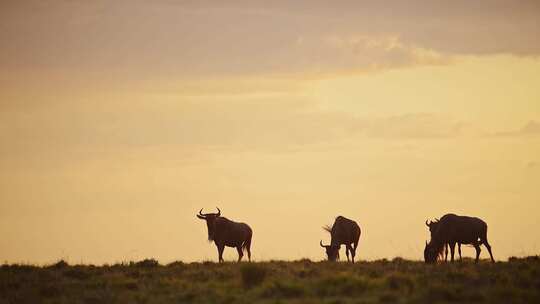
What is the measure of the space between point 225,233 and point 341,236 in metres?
5.77

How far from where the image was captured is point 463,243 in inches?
1364

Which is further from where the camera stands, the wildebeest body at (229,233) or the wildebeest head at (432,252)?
the wildebeest body at (229,233)

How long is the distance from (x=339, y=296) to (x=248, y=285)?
137 inches

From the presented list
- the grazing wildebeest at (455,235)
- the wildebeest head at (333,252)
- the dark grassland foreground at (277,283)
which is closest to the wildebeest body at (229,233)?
the wildebeest head at (333,252)

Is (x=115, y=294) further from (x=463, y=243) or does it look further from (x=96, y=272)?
(x=463, y=243)

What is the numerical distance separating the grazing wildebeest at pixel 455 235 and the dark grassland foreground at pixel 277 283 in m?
3.79

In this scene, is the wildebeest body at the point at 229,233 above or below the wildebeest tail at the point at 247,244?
above

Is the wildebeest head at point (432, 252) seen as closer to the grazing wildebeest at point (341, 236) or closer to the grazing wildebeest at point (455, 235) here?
the grazing wildebeest at point (455, 235)

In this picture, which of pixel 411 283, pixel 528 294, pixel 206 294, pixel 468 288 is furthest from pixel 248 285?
pixel 528 294

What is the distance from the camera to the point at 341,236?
38.5 meters

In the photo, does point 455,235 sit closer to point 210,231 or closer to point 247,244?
point 247,244

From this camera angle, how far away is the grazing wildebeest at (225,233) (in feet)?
126

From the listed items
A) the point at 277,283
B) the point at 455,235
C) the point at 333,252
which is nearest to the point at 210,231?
the point at 333,252

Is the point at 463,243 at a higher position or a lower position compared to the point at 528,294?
higher
